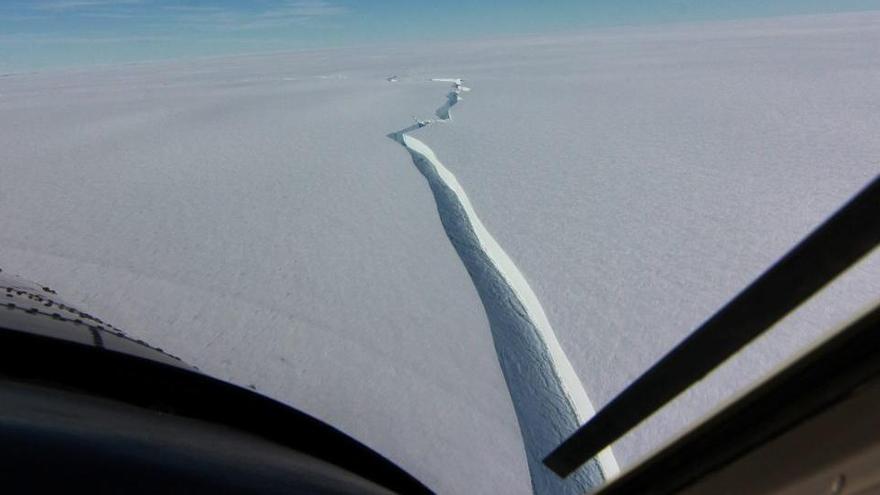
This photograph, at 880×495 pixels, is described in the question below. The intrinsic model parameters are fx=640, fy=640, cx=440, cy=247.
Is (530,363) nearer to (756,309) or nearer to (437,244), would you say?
(437,244)

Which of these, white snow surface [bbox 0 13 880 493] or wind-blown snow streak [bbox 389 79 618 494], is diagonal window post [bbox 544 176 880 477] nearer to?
white snow surface [bbox 0 13 880 493]

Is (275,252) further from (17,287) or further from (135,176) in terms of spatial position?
(135,176)

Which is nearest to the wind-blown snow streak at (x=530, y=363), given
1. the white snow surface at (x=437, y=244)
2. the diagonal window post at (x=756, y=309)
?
the white snow surface at (x=437, y=244)

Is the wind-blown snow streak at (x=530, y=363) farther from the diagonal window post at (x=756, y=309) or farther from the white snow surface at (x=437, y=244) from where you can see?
the diagonal window post at (x=756, y=309)

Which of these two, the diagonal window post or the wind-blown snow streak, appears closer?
the diagonal window post

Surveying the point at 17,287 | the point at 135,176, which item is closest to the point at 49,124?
the point at 135,176

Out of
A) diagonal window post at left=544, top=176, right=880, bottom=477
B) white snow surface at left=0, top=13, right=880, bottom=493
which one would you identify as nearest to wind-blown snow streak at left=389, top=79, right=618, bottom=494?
white snow surface at left=0, top=13, right=880, bottom=493
